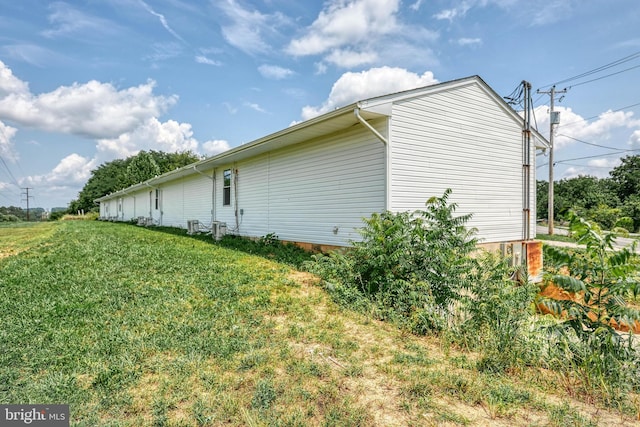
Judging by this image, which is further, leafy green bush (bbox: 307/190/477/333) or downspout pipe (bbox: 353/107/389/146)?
downspout pipe (bbox: 353/107/389/146)

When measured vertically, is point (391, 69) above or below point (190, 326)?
above

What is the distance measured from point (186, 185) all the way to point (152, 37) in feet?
29.5

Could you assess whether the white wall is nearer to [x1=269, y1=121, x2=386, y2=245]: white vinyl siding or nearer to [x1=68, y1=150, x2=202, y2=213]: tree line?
[x1=269, y1=121, x2=386, y2=245]: white vinyl siding

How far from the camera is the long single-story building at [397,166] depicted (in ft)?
21.9

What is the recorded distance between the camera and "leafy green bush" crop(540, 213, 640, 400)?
2535mm

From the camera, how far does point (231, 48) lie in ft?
32.9

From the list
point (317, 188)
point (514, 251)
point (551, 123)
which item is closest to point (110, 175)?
point (317, 188)

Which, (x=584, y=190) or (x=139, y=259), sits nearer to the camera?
(x=139, y=259)

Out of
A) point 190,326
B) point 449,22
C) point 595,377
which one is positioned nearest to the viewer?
point 595,377

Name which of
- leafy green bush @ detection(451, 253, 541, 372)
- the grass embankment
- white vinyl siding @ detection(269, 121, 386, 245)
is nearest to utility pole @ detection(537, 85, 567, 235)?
white vinyl siding @ detection(269, 121, 386, 245)

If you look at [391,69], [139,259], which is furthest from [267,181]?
[391,69]

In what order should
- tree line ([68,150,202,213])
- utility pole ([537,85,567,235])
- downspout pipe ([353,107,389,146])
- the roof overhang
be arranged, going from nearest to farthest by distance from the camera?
downspout pipe ([353,107,389,146]), the roof overhang, utility pole ([537,85,567,235]), tree line ([68,150,202,213])

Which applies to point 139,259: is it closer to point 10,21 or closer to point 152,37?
point 152,37
